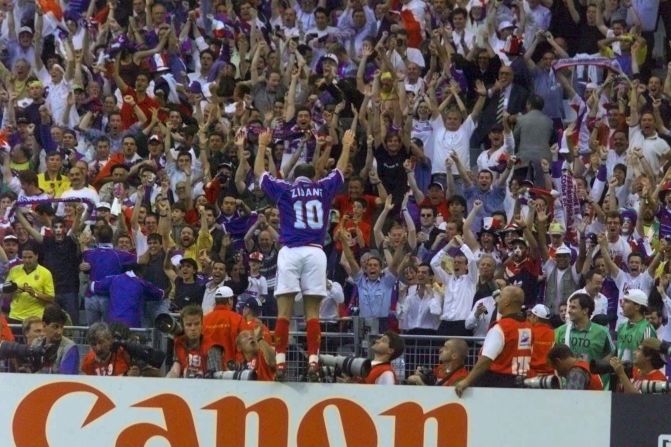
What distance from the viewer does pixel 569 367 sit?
623 inches

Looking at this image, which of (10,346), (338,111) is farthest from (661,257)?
(10,346)

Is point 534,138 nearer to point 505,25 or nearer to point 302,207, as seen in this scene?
point 505,25

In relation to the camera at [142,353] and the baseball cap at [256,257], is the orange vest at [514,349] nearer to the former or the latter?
the camera at [142,353]

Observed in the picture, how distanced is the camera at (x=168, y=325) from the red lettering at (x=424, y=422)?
209cm

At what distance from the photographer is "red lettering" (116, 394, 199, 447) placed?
1598 cm

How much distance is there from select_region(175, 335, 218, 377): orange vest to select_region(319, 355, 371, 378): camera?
→ 1150 millimetres

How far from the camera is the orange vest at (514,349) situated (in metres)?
15.9

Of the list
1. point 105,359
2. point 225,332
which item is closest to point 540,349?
point 225,332

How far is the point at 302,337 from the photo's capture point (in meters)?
18.1

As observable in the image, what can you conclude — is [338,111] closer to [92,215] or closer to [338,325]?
[92,215]

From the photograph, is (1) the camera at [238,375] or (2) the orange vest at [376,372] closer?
(1) the camera at [238,375]

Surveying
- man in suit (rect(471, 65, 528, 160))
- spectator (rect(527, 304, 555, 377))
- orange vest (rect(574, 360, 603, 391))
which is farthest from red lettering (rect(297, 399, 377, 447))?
man in suit (rect(471, 65, 528, 160))

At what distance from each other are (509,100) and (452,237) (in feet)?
12.2

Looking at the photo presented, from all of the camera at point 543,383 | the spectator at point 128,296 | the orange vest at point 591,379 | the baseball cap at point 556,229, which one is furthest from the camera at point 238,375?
the baseball cap at point 556,229
